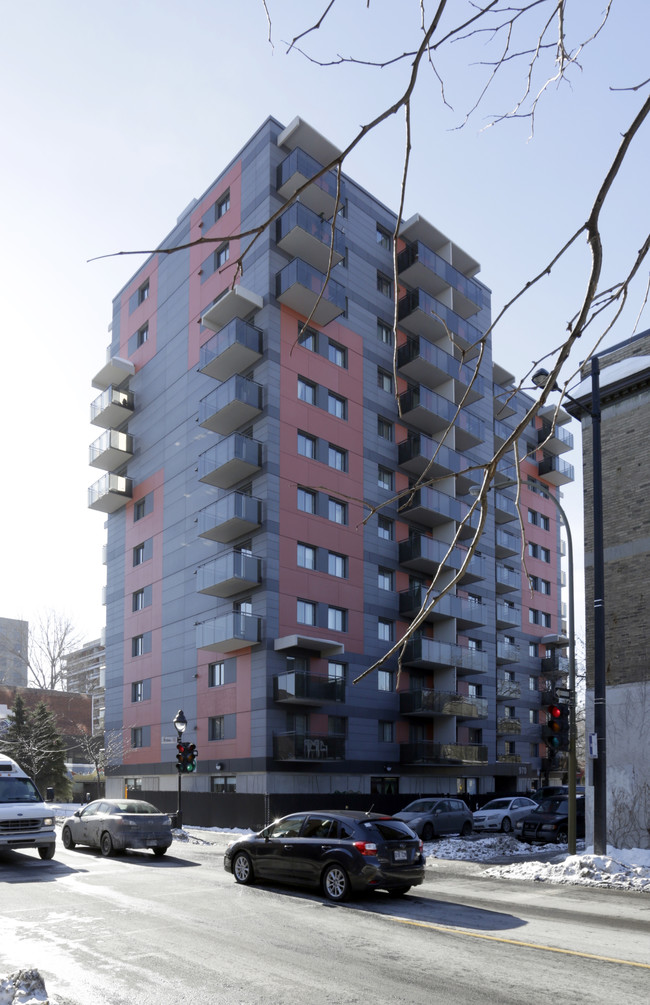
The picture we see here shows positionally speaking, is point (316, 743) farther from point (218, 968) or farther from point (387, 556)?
point (218, 968)

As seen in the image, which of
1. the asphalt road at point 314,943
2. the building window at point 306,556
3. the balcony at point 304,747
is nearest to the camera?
the asphalt road at point 314,943

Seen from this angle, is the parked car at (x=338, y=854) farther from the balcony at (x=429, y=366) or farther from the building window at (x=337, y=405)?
the balcony at (x=429, y=366)

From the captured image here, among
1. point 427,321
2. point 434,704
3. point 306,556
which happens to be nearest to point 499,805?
point 434,704

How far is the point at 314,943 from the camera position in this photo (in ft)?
33.3

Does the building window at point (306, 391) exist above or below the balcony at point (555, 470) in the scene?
below

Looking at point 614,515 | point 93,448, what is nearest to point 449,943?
point 614,515

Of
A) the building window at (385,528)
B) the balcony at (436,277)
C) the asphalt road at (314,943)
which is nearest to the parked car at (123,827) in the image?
the asphalt road at (314,943)

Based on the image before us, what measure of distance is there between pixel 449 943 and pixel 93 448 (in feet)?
125

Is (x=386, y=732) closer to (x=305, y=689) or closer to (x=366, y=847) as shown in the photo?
(x=305, y=689)

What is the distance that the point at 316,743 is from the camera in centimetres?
3316

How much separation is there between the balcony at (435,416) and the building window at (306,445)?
200 inches

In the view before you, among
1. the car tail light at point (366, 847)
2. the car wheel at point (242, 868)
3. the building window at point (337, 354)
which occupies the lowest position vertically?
the car wheel at point (242, 868)

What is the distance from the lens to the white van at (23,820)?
1841cm

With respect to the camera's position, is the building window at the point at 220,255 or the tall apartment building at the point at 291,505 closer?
the tall apartment building at the point at 291,505
